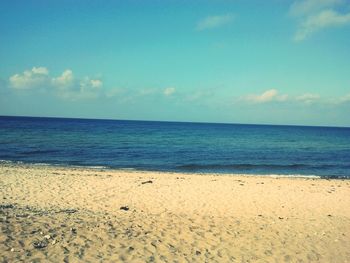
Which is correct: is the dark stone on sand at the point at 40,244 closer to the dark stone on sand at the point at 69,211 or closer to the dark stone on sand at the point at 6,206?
the dark stone on sand at the point at 69,211

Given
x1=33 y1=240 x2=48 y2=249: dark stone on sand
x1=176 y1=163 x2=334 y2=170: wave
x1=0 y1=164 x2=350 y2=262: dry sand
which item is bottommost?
x1=176 y1=163 x2=334 y2=170: wave

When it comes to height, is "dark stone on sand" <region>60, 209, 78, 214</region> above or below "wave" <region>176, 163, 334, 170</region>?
above

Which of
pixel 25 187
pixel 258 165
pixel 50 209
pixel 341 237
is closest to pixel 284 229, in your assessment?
pixel 341 237

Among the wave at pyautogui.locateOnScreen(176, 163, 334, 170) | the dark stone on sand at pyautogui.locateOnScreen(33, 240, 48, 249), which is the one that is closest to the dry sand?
the dark stone on sand at pyautogui.locateOnScreen(33, 240, 48, 249)

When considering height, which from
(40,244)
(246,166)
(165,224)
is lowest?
(246,166)

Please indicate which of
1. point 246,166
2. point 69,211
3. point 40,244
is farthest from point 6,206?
point 246,166

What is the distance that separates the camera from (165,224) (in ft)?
34.4

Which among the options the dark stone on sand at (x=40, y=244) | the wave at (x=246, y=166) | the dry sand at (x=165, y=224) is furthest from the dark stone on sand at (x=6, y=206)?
the wave at (x=246, y=166)

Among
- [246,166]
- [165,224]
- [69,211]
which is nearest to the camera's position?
[165,224]

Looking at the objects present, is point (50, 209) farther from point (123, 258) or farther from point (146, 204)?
point (123, 258)

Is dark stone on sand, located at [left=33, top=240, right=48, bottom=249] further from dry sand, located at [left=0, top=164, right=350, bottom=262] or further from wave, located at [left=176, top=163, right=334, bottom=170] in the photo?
wave, located at [left=176, top=163, right=334, bottom=170]

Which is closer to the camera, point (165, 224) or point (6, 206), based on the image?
point (165, 224)

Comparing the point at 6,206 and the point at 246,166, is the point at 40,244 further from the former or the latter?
the point at 246,166

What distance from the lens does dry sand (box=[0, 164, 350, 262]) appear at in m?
8.07
